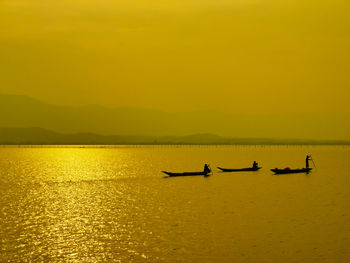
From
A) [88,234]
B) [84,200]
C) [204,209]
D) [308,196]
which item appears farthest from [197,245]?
[308,196]

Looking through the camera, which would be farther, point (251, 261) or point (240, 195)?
point (240, 195)

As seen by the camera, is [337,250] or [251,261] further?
[337,250]

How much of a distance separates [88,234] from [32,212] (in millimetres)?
13334

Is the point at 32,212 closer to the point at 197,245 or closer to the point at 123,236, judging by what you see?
the point at 123,236

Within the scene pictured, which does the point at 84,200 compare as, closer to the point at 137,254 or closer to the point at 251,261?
the point at 137,254

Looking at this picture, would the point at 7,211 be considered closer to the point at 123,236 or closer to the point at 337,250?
the point at 123,236

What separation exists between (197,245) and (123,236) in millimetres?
5801

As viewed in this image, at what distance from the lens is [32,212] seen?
44219mm

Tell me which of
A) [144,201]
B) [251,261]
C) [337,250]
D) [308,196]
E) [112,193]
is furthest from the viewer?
[112,193]

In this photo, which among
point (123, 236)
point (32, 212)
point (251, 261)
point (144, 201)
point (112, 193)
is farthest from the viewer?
point (112, 193)

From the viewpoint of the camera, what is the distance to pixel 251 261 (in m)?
26.2

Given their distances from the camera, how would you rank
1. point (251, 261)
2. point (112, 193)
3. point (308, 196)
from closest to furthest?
point (251, 261), point (308, 196), point (112, 193)

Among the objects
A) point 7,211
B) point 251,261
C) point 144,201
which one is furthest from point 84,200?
point 251,261

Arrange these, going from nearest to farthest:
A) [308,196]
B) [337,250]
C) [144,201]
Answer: [337,250], [144,201], [308,196]
